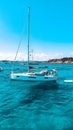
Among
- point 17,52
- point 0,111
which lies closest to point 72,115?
Answer: point 0,111

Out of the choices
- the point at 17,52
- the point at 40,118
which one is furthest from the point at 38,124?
the point at 17,52

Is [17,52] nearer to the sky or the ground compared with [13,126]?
nearer to the sky

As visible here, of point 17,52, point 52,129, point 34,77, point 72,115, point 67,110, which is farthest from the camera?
point 17,52

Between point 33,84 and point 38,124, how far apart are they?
2488 centimetres

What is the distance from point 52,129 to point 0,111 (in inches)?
309

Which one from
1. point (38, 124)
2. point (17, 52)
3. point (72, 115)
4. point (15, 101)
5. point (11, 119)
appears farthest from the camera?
point (17, 52)

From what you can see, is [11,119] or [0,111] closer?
[11,119]

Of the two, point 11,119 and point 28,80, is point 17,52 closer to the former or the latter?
point 28,80

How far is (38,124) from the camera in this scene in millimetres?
20000

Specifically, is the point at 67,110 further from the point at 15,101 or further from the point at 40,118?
the point at 15,101

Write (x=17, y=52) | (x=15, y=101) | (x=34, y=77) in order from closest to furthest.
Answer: (x=15, y=101) < (x=34, y=77) < (x=17, y=52)

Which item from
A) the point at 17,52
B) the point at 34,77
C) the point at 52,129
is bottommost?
the point at 52,129

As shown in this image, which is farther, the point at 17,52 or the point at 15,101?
the point at 17,52

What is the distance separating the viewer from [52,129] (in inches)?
731
